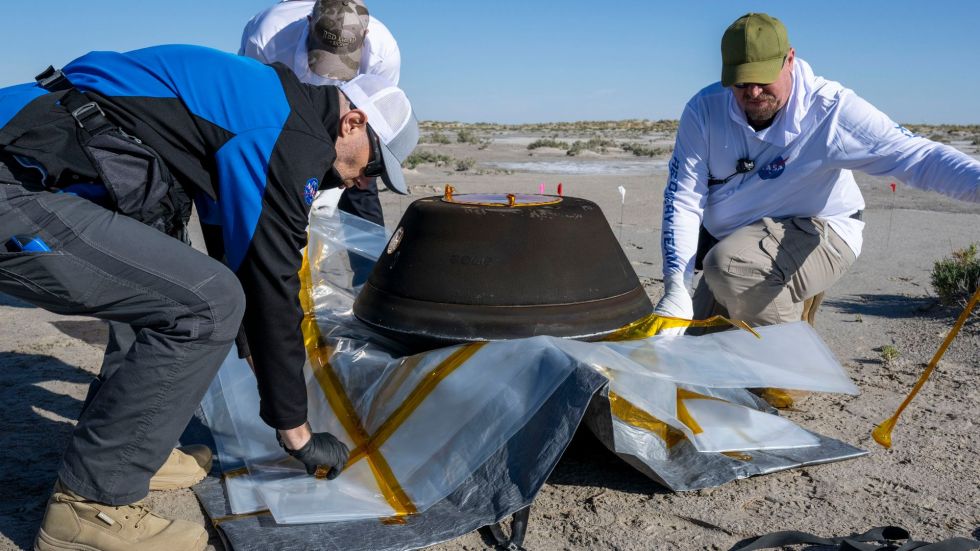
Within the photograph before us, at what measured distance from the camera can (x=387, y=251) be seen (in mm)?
3561

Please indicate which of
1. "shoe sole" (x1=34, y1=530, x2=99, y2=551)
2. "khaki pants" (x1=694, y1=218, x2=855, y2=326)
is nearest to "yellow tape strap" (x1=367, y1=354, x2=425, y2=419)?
"shoe sole" (x1=34, y1=530, x2=99, y2=551)

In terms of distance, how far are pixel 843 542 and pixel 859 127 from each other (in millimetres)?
1981

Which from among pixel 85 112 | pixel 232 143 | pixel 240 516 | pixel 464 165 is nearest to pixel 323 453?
pixel 240 516

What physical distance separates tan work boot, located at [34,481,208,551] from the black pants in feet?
0.21

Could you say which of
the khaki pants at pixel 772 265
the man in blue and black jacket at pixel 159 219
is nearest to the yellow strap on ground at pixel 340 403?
the man in blue and black jacket at pixel 159 219

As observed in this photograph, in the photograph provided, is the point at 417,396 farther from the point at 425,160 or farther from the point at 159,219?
the point at 425,160

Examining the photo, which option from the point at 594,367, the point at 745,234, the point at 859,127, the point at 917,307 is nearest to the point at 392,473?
the point at 594,367

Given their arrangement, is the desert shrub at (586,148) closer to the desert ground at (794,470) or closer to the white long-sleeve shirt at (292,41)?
the desert ground at (794,470)

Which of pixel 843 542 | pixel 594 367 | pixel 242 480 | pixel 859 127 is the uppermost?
pixel 859 127

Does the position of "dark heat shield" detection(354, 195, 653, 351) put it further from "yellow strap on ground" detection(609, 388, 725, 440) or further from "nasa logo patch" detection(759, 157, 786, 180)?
"nasa logo patch" detection(759, 157, 786, 180)

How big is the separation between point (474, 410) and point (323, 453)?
490 millimetres

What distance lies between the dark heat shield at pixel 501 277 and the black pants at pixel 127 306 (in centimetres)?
85

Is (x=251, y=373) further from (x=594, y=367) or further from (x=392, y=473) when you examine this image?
(x=594, y=367)

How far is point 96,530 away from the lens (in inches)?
103
